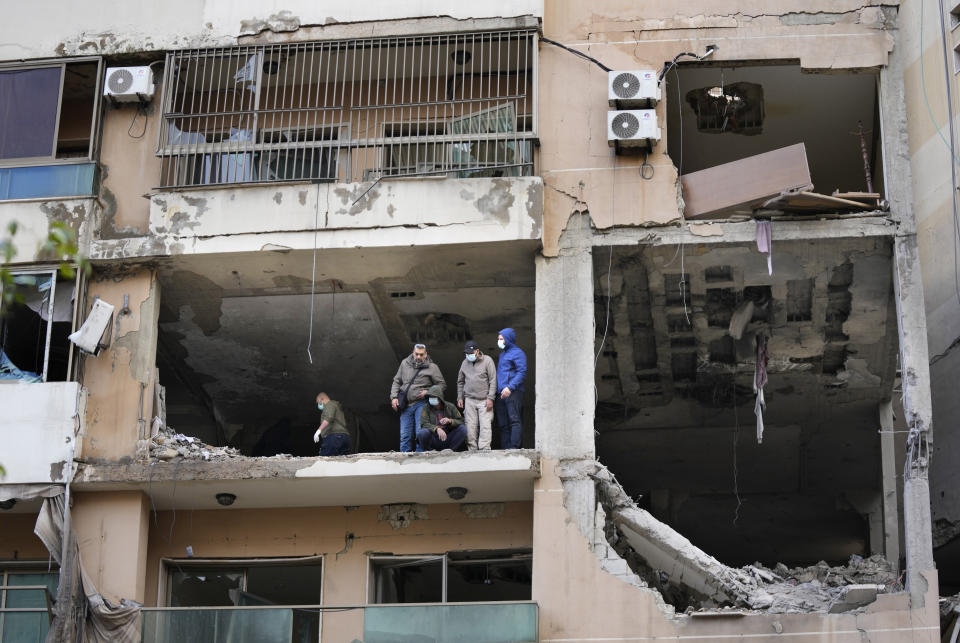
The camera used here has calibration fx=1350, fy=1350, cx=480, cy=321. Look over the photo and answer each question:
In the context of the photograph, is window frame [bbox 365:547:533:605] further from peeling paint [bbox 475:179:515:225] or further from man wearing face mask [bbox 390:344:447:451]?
peeling paint [bbox 475:179:515:225]

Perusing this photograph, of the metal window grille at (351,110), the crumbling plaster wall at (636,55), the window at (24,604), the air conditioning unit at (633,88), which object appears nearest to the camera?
the air conditioning unit at (633,88)

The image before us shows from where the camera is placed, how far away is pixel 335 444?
58.9ft

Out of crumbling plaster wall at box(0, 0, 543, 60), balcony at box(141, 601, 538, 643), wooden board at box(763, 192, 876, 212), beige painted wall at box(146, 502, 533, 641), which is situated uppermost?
crumbling plaster wall at box(0, 0, 543, 60)

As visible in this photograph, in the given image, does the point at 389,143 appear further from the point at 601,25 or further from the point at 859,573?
the point at 859,573

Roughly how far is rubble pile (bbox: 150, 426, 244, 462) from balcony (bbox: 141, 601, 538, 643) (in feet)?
6.66

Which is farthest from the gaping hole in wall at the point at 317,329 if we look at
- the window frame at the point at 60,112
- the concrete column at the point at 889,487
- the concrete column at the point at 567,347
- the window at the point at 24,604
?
the concrete column at the point at 889,487

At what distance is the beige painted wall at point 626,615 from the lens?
15352mm

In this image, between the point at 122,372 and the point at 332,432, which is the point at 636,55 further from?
the point at 122,372

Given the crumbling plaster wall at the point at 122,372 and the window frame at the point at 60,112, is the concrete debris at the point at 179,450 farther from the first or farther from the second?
the window frame at the point at 60,112

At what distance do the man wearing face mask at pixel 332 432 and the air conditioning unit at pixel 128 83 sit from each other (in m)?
4.94

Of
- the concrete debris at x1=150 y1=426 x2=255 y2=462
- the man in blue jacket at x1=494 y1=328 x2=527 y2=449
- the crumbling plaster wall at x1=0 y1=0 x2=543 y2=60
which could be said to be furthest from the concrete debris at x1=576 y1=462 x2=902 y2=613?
the crumbling plaster wall at x1=0 y1=0 x2=543 y2=60

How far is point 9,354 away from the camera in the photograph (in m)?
18.9

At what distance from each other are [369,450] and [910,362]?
10.2 m

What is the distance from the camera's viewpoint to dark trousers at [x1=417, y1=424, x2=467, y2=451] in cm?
1719
